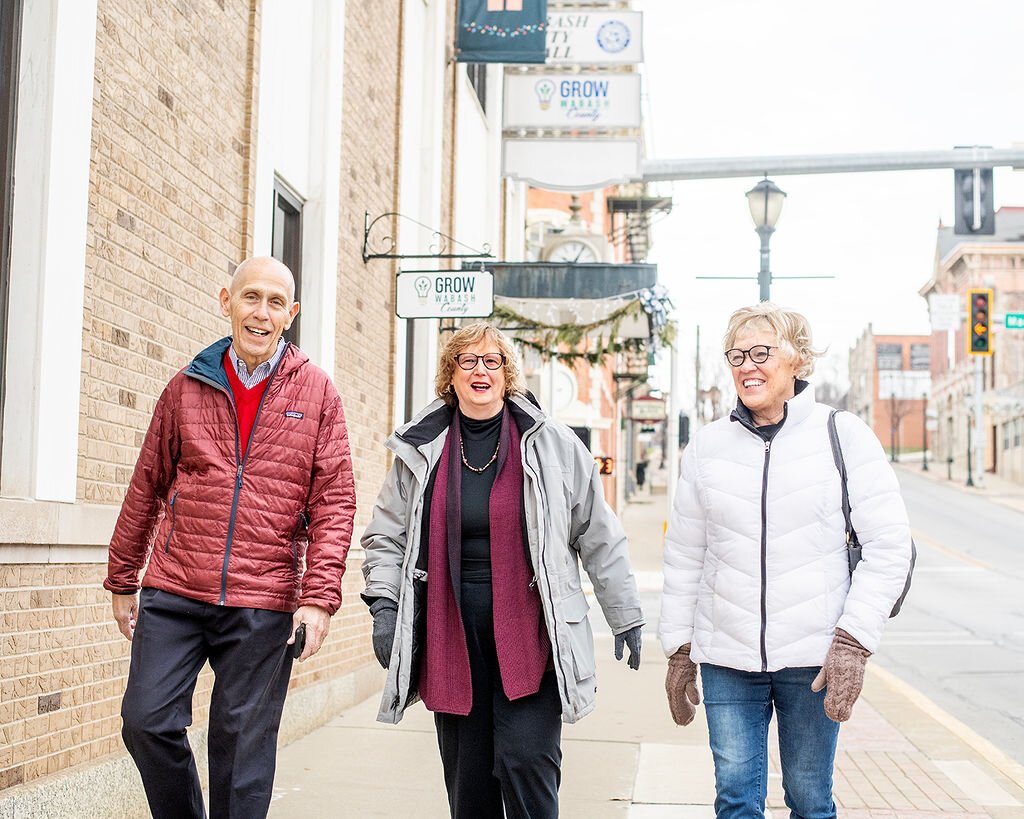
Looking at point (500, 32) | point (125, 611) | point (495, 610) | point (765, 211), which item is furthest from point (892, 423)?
point (125, 611)

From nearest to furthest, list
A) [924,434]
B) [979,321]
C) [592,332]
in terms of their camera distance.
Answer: [592,332] → [979,321] → [924,434]

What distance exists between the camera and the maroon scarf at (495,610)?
4.19 meters

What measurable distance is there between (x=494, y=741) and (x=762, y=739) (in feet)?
2.72

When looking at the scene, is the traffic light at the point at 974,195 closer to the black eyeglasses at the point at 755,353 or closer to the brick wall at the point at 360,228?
the brick wall at the point at 360,228

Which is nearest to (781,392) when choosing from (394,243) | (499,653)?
(499,653)

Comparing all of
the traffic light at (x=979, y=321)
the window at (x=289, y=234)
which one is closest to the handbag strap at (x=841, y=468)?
the window at (x=289, y=234)

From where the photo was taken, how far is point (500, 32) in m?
13.5

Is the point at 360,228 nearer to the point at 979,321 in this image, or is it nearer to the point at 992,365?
the point at 979,321

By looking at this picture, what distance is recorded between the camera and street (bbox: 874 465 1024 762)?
11.1 meters

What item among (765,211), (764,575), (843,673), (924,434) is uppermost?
(765,211)

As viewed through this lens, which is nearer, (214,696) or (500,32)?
(214,696)

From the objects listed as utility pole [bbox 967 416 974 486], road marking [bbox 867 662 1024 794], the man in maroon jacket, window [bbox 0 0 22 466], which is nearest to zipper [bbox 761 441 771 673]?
the man in maroon jacket

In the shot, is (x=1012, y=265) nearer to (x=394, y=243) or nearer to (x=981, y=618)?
(x=981, y=618)

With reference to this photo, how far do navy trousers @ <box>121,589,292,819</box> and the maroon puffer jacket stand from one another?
8 cm
